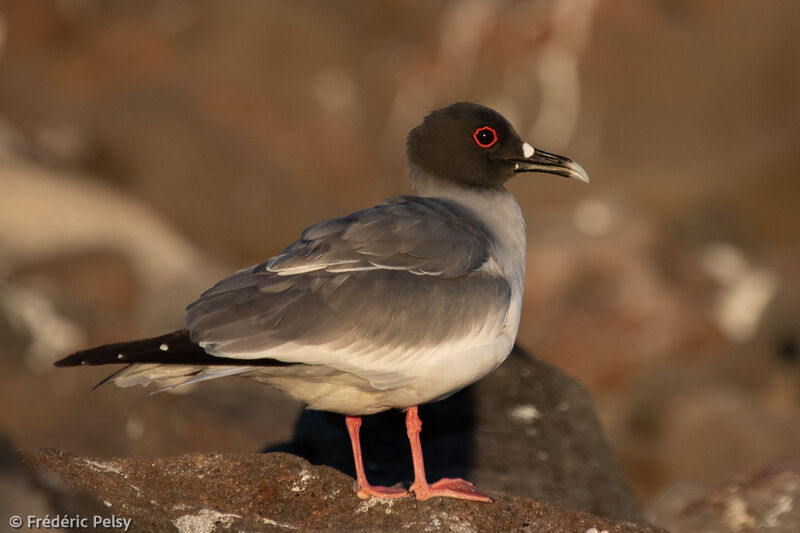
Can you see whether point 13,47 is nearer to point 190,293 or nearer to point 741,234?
point 190,293

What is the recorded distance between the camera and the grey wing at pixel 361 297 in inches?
232

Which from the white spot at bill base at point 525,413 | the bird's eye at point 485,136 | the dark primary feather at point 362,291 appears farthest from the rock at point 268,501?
the white spot at bill base at point 525,413

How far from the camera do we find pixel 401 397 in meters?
6.41

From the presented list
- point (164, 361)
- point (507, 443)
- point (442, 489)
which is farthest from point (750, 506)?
point (164, 361)

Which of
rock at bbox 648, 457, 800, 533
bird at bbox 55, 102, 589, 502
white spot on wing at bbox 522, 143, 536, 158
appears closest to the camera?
bird at bbox 55, 102, 589, 502

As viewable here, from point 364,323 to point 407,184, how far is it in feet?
66.8

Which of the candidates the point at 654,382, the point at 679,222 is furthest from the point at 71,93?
the point at 654,382

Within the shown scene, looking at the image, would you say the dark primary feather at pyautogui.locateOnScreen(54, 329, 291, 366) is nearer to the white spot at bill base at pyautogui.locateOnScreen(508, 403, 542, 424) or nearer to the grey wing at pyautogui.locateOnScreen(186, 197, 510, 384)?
the grey wing at pyautogui.locateOnScreen(186, 197, 510, 384)

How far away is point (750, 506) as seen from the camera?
9648 millimetres

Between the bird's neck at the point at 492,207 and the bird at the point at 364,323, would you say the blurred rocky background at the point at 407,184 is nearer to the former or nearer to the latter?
the bird's neck at the point at 492,207

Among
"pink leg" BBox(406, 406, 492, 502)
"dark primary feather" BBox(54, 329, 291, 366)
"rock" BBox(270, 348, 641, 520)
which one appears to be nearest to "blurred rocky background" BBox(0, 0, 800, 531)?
"rock" BBox(270, 348, 641, 520)

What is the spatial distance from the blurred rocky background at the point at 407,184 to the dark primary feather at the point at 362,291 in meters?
7.22

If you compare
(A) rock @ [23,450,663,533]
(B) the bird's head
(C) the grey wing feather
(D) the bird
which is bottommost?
(A) rock @ [23,450,663,533]

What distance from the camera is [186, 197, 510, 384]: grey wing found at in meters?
5.89
